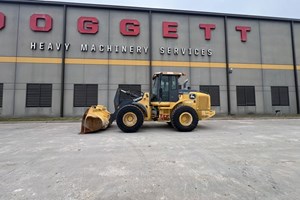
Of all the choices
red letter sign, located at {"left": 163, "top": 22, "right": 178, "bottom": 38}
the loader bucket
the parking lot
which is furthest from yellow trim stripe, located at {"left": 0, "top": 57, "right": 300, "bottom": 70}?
the parking lot

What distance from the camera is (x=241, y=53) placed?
58.9 feet

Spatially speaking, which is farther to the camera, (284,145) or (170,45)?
(170,45)

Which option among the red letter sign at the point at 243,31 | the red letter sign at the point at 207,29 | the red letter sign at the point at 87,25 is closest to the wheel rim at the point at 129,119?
the red letter sign at the point at 87,25

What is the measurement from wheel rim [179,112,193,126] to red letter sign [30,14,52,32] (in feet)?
48.6

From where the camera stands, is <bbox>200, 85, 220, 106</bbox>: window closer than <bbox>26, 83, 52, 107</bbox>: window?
No

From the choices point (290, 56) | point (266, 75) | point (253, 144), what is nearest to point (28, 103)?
point (253, 144)

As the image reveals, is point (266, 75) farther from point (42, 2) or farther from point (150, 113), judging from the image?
point (42, 2)

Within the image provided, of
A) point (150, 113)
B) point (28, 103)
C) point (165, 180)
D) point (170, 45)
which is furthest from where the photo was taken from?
point (170, 45)

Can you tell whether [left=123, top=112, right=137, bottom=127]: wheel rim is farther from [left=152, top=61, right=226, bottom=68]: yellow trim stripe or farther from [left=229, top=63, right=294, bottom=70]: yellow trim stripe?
[left=229, top=63, right=294, bottom=70]: yellow trim stripe

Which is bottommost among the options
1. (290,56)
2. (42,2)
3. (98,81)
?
(98,81)

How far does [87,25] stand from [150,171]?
16.2 m

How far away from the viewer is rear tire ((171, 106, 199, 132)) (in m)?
8.41

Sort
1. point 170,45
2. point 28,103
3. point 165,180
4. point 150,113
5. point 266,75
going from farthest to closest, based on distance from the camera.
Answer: point 266,75, point 170,45, point 28,103, point 150,113, point 165,180

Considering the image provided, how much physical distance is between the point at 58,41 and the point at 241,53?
18340mm
